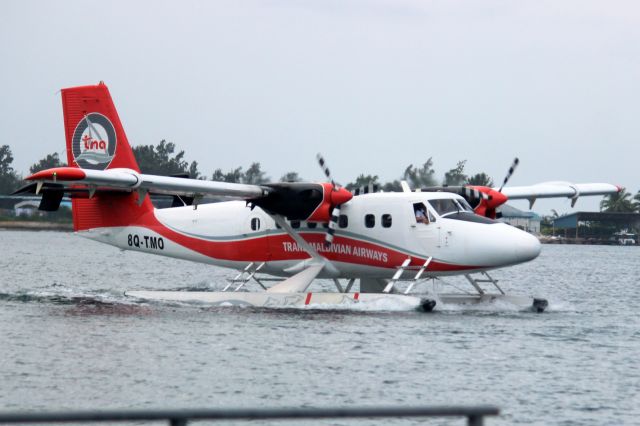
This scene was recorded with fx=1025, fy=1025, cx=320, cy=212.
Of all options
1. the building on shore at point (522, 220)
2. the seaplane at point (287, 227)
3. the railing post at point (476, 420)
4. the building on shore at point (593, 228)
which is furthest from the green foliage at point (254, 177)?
the building on shore at point (593, 228)

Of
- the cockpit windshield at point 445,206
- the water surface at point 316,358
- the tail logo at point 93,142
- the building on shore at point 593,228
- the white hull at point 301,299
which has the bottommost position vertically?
the building on shore at point 593,228

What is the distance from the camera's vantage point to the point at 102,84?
27859 mm

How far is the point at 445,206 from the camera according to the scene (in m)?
24.2

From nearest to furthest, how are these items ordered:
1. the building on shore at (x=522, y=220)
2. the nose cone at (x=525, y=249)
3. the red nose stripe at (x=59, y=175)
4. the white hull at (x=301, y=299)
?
Answer: the red nose stripe at (x=59, y=175) < the nose cone at (x=525, y=249) < the white hull at (x=301, y=299) < the building on shore at (x=522, y=220)

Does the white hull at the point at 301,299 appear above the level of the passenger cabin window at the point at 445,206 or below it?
below

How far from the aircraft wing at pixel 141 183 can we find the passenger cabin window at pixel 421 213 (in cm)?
358

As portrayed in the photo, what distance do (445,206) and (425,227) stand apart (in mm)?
683

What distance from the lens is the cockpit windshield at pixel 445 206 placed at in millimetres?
24094

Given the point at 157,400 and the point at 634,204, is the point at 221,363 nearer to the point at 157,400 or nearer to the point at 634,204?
the point at 157,400

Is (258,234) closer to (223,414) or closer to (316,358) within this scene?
(316,358)

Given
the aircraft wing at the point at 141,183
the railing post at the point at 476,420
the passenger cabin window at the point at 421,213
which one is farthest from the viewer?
the passenger cabin window at the point at 421,213

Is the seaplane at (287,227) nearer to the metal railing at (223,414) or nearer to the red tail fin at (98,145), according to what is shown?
the red tail fin at (98,145)

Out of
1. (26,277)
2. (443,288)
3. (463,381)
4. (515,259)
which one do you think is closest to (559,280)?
(443,288)

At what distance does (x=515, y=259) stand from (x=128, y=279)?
23.1m
